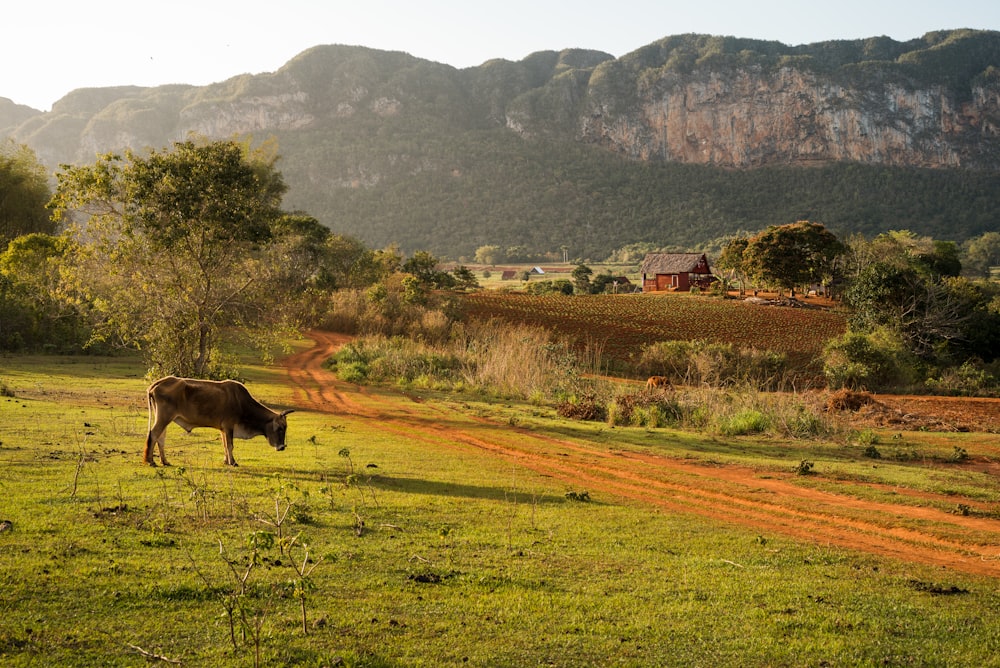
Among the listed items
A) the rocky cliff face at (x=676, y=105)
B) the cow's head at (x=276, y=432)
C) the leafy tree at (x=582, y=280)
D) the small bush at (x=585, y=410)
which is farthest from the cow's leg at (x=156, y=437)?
the rocky cliff face at (x=676, y=105)

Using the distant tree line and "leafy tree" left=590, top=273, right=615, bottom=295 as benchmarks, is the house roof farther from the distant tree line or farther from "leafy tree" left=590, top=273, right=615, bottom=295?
the distant tree line

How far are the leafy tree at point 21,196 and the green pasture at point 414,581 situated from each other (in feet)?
131

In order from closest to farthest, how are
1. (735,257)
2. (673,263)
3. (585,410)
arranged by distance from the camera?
1. (585,410)
2. (735,257)
3. (673,263)

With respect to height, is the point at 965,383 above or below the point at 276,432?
below

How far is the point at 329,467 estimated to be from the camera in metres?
11.6

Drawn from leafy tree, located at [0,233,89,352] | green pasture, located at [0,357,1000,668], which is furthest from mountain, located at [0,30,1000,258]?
green pasture, located at [0,357,1000,668]

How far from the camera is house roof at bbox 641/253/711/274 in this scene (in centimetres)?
7262

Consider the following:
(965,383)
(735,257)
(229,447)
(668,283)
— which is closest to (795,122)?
(668,283)

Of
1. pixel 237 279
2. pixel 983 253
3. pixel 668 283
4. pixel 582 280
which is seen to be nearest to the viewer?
pixel 237 279

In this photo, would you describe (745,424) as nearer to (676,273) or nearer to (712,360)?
(712,360)

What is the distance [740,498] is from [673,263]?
64.9 metres

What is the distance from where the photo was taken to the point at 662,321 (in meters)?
42.3

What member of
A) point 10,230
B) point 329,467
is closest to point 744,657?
point 329,467

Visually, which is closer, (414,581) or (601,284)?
(414,581)
